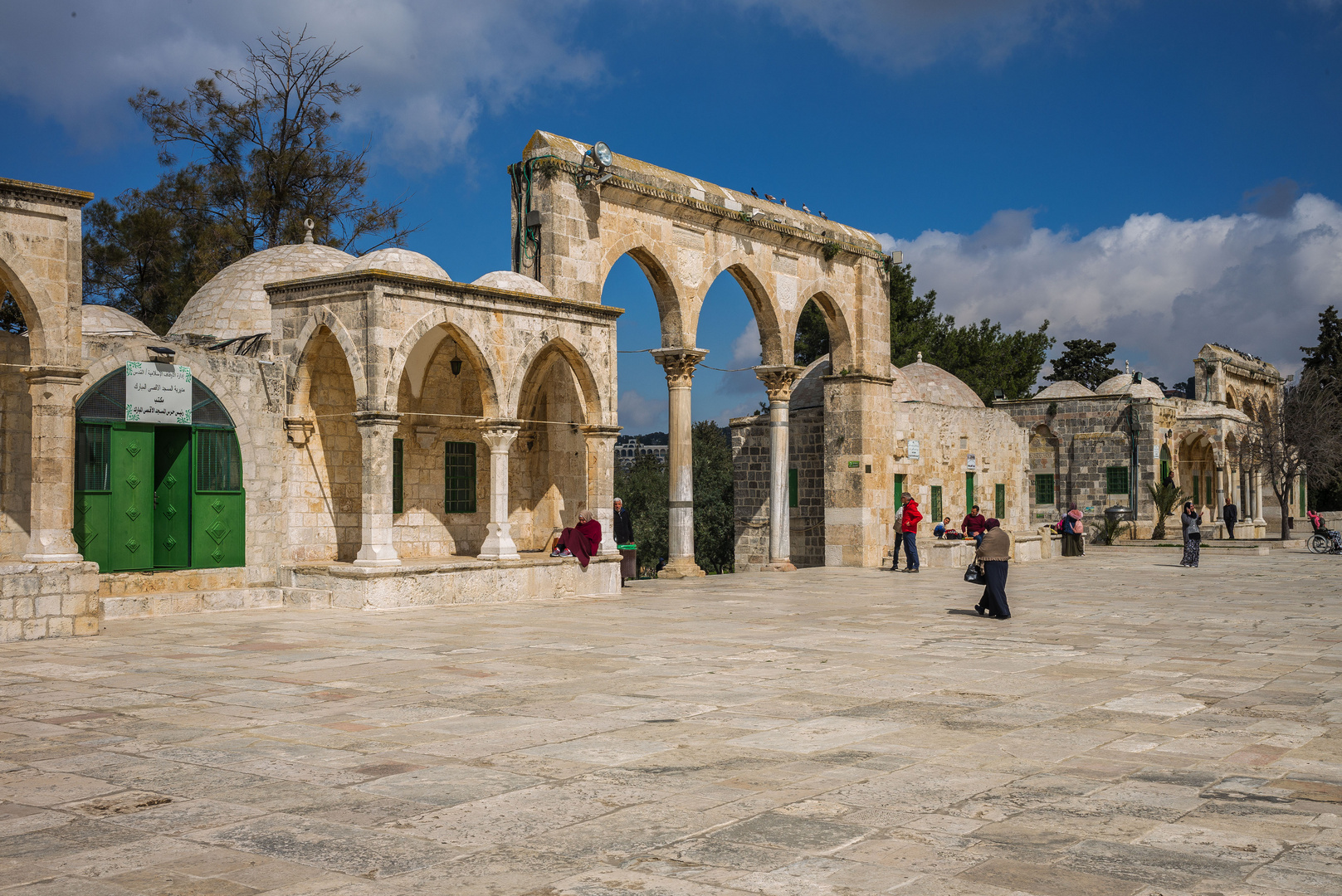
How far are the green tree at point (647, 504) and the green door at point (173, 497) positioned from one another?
81.6ft

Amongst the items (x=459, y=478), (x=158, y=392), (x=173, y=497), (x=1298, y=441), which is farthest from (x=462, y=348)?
(x=1298, y=441)

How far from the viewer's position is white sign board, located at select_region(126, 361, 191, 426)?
12.5 metres

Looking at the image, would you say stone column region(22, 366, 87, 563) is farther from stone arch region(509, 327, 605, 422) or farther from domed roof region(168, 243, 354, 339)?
stone arch region(509, 327, 605, 422)

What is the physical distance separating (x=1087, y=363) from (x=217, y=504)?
176ft

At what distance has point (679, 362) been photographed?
62.1 ft

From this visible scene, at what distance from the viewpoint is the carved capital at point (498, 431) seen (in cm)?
1462

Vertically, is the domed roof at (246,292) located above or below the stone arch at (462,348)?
above

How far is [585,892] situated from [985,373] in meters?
47.0

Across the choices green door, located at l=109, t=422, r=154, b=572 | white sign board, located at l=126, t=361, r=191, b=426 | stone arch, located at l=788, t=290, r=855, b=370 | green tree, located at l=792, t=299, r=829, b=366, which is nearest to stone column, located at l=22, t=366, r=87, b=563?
green door, located at l=109, t=422, r=154, b=572

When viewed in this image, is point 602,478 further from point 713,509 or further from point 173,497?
point 713,509

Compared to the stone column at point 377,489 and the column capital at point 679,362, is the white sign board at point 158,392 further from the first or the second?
the column capital at point 679,362

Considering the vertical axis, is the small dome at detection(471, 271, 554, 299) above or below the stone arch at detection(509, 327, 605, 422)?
above

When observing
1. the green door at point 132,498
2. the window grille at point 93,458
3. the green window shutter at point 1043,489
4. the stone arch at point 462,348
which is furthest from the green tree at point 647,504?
the window grille at point 93,458

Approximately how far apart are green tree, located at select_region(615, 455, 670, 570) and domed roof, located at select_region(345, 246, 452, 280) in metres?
23.6
